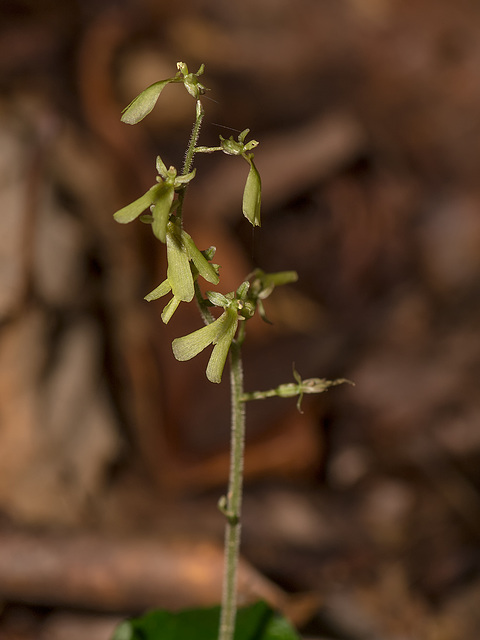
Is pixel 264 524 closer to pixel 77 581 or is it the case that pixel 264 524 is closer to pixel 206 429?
pixel 206 429

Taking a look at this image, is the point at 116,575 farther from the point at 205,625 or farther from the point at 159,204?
the point at 159,204

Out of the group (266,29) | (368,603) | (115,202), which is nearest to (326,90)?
(266,29)

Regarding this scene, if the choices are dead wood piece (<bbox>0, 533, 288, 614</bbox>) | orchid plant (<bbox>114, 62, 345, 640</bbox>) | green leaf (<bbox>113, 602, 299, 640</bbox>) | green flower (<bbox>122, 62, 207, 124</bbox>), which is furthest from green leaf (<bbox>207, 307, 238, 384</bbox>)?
dead wood piece (<bbox>0, 533, 288, 614</bbox>)

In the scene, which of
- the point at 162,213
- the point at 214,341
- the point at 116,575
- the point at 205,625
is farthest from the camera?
the point at 116,575

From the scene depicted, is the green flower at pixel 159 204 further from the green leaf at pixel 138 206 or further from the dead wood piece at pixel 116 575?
the dead wood piece at pixel 116 575

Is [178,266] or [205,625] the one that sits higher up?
[178,266]

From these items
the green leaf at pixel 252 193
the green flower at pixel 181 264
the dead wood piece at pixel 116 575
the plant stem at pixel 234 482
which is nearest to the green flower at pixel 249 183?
the green leaf at pixel 252 193

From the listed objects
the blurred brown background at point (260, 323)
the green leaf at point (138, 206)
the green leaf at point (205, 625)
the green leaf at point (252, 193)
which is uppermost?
the blurred brown background at point (260, 323)

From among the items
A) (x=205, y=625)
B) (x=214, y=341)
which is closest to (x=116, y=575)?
(x=205, y=625)
